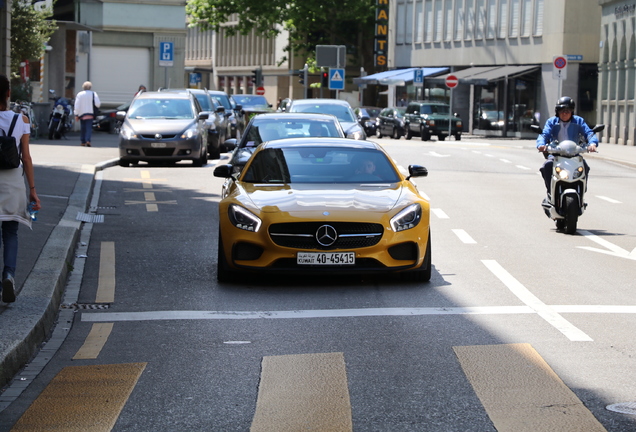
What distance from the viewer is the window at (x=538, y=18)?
60406 millimetres

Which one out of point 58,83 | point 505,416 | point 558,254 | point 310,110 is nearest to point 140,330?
point 505,416

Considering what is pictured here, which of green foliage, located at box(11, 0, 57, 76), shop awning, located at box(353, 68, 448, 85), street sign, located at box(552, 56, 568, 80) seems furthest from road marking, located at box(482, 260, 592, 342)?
shop awning, located at box(353, 68, 448, 85)

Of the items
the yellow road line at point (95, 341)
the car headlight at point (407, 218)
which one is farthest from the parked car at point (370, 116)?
the yellow road line at point (95, 341)

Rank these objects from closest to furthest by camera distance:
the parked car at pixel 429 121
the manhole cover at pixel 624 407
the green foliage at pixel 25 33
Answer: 1. the manhole cover at pixel 624 407
2. the green foliage at pixel 25 33
3. the parked car at pixel 429 121

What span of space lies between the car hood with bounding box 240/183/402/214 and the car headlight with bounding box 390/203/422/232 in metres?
0.11

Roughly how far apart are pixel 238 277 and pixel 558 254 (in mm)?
3867

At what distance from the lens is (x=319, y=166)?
39.2 feet

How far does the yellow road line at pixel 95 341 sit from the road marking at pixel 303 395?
1146mm

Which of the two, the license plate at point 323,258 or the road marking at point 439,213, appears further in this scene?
the road marking at point 439,213

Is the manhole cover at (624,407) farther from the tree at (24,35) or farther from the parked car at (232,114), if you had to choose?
the tree at (24,35)

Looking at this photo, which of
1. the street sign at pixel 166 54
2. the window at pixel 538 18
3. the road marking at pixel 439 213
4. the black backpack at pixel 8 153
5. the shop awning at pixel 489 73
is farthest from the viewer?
the shop awning at pixel 489 73

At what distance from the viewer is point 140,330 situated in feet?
28.5

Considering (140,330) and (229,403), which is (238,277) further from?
(229,403)

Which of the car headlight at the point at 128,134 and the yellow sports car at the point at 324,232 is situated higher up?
the car headlight at the point at 128,134
